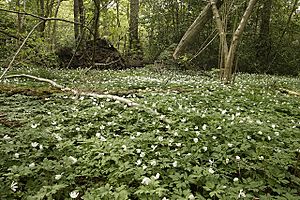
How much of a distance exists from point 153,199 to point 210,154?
1.23 m

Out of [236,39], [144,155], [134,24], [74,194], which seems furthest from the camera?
[134,24]

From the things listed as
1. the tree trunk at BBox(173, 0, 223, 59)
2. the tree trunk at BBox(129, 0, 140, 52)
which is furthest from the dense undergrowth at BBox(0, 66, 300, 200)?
the tree trunk at BBox(129, 0, 140, 52)

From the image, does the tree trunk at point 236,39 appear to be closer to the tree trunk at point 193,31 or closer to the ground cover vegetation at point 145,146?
the ground cover vegetation at point 145,146

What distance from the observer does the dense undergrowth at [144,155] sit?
2816 mm

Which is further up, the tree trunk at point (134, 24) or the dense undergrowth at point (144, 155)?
the tree trunk at point (134, 24)

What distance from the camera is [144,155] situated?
3.37 m

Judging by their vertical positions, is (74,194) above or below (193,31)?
below

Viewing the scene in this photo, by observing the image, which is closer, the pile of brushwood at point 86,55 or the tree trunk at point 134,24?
the pile of brushwood at point 86,55

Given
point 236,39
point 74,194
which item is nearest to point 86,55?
point 236,39

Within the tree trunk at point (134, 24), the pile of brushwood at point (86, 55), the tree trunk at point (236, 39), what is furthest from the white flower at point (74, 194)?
the tree trunk at point (134, 24)

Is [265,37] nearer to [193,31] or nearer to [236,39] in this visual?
[193,31]

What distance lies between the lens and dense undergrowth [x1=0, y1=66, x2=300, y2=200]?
2816 millimetres

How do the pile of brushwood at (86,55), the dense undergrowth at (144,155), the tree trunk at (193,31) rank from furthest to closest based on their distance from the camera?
the tree trunk at (193,31) → the pile of brushwood at (86,55) → the dense undergrowth at (144,155)

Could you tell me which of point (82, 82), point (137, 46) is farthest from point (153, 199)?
point (137, 46)
